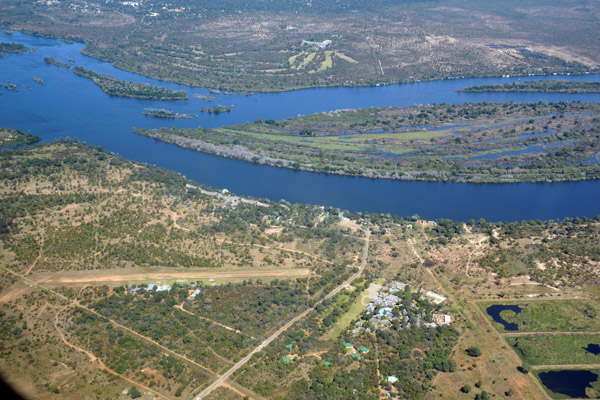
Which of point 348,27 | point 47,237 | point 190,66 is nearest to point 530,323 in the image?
point 47,237

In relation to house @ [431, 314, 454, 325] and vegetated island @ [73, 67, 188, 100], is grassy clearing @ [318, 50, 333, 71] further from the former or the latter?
house @ [431, 314, 454, 325]

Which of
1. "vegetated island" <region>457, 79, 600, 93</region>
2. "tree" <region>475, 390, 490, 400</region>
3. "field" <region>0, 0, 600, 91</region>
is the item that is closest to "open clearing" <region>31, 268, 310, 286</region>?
"tree" <region>475, 390, 490, 400</region>

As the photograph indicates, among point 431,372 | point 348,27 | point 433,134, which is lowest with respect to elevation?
point 431,372

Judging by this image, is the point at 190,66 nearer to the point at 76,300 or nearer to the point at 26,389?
the point at 76,300

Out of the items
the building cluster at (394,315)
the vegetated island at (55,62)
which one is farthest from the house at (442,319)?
the vegetated island at (55,62)

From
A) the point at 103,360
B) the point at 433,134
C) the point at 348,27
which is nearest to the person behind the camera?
the point at 103,360

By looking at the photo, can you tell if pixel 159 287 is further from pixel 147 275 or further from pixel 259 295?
pixel 259 295

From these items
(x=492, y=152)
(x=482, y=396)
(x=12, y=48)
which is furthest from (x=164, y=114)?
(x=482, y=396)

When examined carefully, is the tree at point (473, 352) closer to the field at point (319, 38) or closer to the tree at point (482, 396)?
the tree at point (482, 396)
